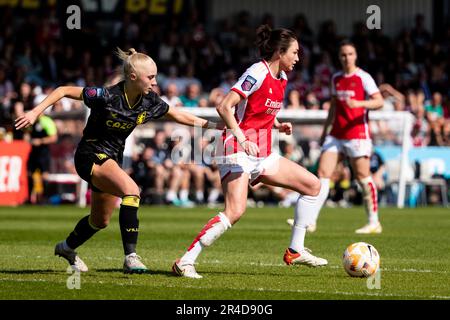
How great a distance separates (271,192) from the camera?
26.0 metres

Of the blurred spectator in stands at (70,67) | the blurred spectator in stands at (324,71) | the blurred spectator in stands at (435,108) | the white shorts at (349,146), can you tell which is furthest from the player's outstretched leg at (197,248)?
the blurred spectator in stands at (324,71)

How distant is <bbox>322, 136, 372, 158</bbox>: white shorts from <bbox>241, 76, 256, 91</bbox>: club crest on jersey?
5.86 m

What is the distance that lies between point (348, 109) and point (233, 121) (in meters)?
6.43

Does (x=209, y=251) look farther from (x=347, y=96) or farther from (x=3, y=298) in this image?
(x=3, y=298)

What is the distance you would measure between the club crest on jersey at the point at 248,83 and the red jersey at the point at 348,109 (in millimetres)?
5873

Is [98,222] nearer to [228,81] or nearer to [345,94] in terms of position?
[345,94]

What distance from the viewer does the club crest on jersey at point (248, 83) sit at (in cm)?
948

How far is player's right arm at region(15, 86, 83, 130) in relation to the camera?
8.81m

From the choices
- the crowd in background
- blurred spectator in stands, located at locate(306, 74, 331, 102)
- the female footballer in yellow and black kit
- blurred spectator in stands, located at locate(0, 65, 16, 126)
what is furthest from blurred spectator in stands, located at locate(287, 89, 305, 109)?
the female footballer in yellow and black kit

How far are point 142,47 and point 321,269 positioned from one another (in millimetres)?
18757

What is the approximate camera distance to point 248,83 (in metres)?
9.49

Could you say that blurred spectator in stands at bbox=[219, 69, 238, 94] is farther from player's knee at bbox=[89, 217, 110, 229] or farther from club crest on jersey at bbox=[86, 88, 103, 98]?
club crest on jersey at bbox=[86, 88, 103, 98]

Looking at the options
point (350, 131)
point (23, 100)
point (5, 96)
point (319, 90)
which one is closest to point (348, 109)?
point (350, 131)

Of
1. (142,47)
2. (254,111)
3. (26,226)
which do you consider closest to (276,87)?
(254,111)
